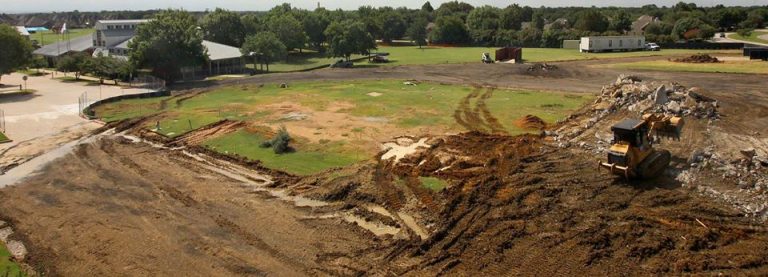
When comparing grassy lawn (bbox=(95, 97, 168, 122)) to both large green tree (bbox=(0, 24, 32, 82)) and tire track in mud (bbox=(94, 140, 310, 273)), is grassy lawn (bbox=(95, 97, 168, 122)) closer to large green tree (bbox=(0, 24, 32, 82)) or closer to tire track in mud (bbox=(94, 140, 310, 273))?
tire track in mud (bbox=(94, 140, 310, 273))

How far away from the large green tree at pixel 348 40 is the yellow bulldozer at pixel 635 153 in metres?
59.0

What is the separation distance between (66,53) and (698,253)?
265 ft

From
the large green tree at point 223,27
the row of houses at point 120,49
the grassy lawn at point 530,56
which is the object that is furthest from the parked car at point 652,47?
the large green tree at point 223,27

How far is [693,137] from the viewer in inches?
1109

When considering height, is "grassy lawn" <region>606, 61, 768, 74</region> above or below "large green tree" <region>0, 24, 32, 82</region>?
below

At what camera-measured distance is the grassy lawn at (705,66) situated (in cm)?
5825

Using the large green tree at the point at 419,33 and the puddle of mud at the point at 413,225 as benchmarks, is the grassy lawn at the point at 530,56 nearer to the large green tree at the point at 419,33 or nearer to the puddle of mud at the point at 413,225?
the large green tree at the point at 419,33

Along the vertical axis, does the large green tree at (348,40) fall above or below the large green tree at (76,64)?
above

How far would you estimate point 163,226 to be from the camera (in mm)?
21234

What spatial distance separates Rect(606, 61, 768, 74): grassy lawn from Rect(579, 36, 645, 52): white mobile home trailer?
1896 cm

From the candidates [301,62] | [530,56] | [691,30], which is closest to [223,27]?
[301,62]

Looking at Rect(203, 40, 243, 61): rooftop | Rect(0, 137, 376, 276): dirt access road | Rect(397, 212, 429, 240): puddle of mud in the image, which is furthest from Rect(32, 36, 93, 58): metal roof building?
Rect(397, 212, 429, 240): puddle of mud

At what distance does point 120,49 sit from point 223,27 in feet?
70.4

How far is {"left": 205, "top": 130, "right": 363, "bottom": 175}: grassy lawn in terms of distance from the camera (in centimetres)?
2809
